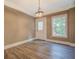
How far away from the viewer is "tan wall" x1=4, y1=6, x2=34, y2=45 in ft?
15.8

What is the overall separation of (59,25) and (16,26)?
3.04 metres

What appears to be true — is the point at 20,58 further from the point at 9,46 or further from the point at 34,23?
the point at 34,23

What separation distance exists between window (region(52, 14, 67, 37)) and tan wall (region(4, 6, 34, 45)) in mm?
2085

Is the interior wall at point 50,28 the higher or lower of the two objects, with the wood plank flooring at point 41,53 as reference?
higher

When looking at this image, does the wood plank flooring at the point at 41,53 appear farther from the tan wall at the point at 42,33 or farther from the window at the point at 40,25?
the window at the point at 40,25

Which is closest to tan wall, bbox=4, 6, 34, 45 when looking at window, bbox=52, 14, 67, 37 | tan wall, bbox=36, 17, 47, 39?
tan wall, bbox=36, 17, 47, 39

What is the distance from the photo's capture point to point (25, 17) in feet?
21.5

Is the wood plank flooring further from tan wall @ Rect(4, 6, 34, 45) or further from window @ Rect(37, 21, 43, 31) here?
window @ Rect(37, 21, 43, 31)

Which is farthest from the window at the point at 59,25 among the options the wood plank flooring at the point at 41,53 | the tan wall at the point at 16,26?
the tan wall at the point at 16,26

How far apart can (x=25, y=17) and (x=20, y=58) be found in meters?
4.04

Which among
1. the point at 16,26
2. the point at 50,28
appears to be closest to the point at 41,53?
the point at 16,26

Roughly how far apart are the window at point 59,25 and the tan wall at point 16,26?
6.84 feet

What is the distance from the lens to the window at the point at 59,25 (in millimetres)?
5548
